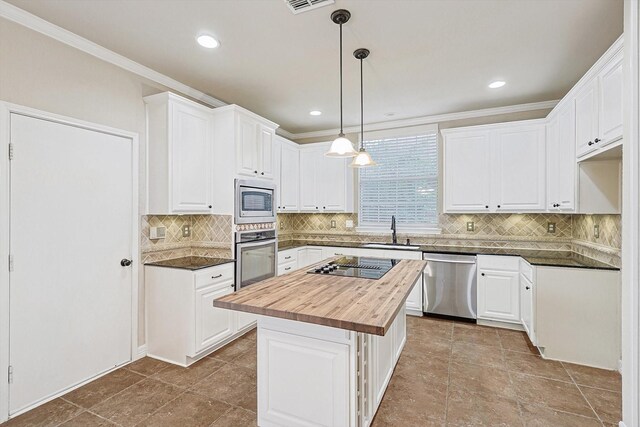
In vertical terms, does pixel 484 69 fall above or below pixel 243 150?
above

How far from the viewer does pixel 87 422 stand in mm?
2059

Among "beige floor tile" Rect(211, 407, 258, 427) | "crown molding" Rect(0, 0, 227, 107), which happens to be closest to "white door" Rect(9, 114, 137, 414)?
"crown molding" Rect(0, 0, 227, 107)

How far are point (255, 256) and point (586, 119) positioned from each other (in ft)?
11.4

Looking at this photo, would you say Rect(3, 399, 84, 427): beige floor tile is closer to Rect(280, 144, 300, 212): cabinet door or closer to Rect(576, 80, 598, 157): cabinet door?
Rect(280, 144, 300, 212): cabinet door

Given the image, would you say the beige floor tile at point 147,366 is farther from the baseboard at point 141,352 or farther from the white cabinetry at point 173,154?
the white cabinetry at point 173,154

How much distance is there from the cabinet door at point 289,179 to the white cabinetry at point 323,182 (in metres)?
0.08

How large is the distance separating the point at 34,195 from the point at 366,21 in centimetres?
274

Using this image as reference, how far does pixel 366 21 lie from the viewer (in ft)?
7.35

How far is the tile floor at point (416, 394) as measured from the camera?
207cm

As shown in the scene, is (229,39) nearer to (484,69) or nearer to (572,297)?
(484,69)

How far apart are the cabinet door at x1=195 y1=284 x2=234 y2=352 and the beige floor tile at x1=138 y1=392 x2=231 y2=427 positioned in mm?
595

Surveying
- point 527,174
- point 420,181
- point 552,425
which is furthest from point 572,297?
point 420,181

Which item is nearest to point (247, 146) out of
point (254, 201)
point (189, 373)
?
point (254, 201)

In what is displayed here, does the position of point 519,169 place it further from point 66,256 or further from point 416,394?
point 66,256
